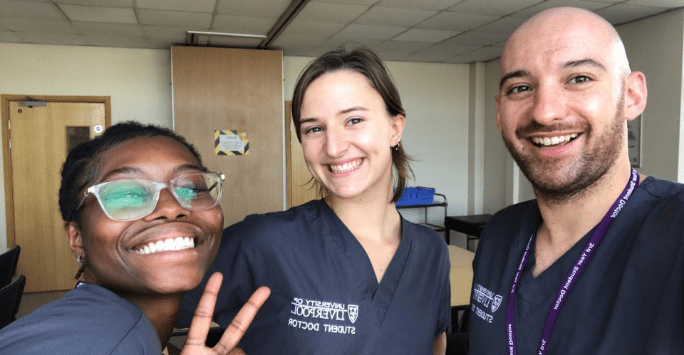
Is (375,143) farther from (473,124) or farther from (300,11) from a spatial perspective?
(473,124)

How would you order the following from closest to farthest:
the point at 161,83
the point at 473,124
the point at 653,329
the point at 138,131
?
the point at 653,329
the point at 138,131
the point at 161,83
the point at 473,124

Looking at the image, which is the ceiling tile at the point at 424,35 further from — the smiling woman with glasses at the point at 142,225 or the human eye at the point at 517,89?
the smiling woman with glasses at the point at 142,225

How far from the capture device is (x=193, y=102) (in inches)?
193

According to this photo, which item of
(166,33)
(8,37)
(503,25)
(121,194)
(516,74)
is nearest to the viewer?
(121,194)

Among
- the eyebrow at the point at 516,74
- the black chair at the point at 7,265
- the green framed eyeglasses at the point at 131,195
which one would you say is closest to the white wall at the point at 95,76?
the black chair at the point at 7,265

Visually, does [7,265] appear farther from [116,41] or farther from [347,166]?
[116,41]

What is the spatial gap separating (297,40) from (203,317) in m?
4.18

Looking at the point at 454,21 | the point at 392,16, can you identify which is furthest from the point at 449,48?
the point at 392,16

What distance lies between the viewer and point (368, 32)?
4.43 meters

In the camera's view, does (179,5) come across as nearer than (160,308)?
No

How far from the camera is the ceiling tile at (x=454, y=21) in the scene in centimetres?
393

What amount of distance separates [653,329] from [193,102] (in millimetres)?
4749

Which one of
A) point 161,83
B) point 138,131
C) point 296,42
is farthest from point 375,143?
point 161,83

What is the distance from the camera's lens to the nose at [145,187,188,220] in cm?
87
